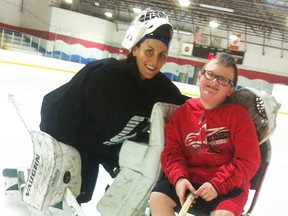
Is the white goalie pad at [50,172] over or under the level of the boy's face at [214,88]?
under

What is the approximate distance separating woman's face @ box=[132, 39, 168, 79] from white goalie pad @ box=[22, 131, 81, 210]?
0.41m

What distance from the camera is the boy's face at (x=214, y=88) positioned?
3.87ft

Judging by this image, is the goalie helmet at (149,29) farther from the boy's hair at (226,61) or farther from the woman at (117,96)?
the boy's hair at (226,61)

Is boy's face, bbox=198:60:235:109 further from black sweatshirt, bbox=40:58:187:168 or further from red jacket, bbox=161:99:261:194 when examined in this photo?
black sweatshirt, bbox=40:58:187:168

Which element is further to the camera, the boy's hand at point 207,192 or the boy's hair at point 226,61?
the boy's hair at point 226,61

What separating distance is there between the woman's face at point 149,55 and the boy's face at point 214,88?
0.19m

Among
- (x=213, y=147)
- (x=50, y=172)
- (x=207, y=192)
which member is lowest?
(x=50, y=172)

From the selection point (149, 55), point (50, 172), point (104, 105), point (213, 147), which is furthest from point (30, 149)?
point (213, 147)

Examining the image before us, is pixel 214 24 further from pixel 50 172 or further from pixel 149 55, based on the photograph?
pixel 50 172

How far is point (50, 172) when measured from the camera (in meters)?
1.29

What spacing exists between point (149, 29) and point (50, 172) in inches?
24.2

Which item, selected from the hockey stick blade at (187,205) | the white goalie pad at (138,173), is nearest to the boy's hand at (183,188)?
the hockey stick blade at (187,205)

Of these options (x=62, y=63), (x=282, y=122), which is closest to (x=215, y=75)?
(x=282, y=122)

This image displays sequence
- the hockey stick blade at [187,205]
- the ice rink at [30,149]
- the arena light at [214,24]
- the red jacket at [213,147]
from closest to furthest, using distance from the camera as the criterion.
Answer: the hockey stick blade at [187,205], the red jacket at [213,147], the ice rink at [30,149], the arena light at [214,24]
